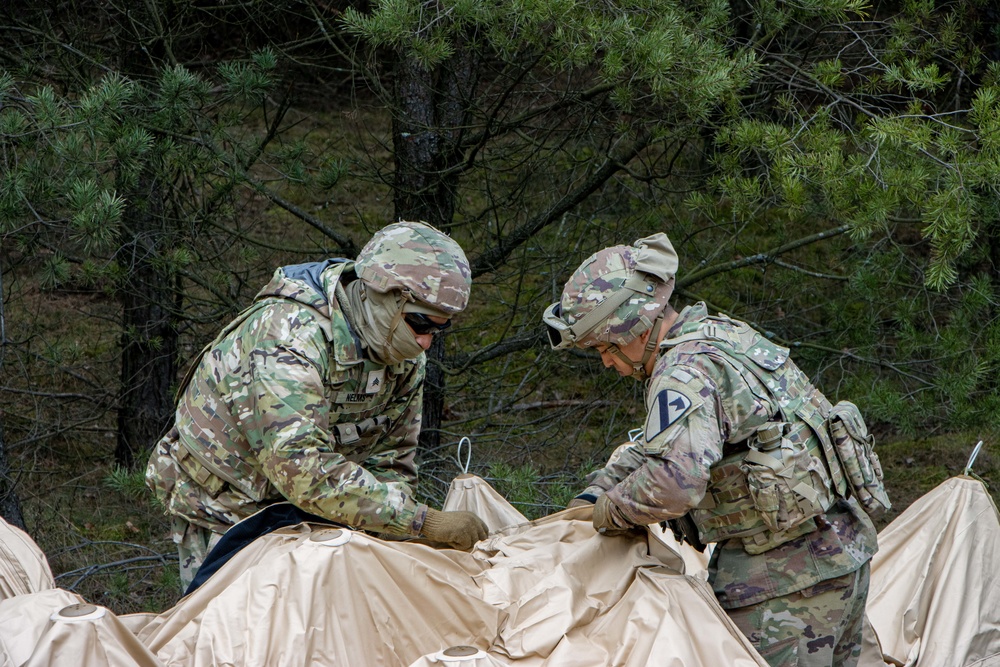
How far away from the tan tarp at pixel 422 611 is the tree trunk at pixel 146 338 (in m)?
2.32

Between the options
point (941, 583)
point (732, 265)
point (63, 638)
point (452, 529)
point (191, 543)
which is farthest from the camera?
point (732, 265)

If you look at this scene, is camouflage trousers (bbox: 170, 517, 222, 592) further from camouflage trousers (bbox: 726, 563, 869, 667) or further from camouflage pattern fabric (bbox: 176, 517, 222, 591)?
camouflage trousers (bbox: 726, 563, 869, 667)

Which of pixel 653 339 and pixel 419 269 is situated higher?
pixel 419 269

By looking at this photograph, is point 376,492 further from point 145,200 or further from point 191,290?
point 191,290

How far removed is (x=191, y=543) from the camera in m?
3.11

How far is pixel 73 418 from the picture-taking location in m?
6.21

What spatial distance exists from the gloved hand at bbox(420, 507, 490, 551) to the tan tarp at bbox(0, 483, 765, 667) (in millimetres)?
84

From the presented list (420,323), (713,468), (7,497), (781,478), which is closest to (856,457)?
(781,478)

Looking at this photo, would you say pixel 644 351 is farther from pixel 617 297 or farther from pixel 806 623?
pixel 806 623

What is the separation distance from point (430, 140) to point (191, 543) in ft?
8.37

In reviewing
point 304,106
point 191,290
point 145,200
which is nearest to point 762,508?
point 145,200

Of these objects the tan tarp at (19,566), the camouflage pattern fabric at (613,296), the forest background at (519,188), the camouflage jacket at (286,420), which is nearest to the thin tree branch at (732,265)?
the forest background at (519,188)

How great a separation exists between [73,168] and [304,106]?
4.06 m

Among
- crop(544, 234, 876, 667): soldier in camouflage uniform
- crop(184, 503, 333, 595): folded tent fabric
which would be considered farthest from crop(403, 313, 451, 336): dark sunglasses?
crop(184, 503, 333, 595): folded tent fabric
